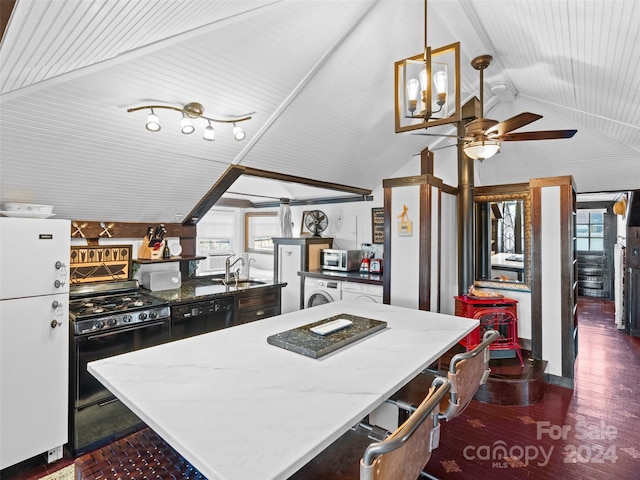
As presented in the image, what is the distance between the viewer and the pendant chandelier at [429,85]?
6.40ft

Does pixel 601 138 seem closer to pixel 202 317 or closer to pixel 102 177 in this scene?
pixel 202 317

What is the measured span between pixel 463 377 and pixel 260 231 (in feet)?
17.8

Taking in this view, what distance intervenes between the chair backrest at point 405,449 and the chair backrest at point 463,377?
248 mm

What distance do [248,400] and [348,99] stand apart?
297 centimetres

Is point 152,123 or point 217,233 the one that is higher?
point 152,123

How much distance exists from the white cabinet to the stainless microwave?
0.19 metres

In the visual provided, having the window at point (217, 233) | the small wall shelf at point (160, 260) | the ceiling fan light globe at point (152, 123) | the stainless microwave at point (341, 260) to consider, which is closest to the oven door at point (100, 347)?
the small wall shelf at point (160, 260)

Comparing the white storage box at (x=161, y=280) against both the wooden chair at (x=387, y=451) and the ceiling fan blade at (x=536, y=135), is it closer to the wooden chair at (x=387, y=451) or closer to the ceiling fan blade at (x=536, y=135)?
the wooden chair at (x=387, y=451)

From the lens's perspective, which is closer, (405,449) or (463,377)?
(405,449)

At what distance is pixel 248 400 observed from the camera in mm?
1126

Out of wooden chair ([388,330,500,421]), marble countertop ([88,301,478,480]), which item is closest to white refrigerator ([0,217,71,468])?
marble countertop ([88,301,478,480])

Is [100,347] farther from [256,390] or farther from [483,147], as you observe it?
[483,147]

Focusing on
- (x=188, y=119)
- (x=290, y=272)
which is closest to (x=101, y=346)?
(x=188, y=119)

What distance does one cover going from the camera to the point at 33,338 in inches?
86.0
